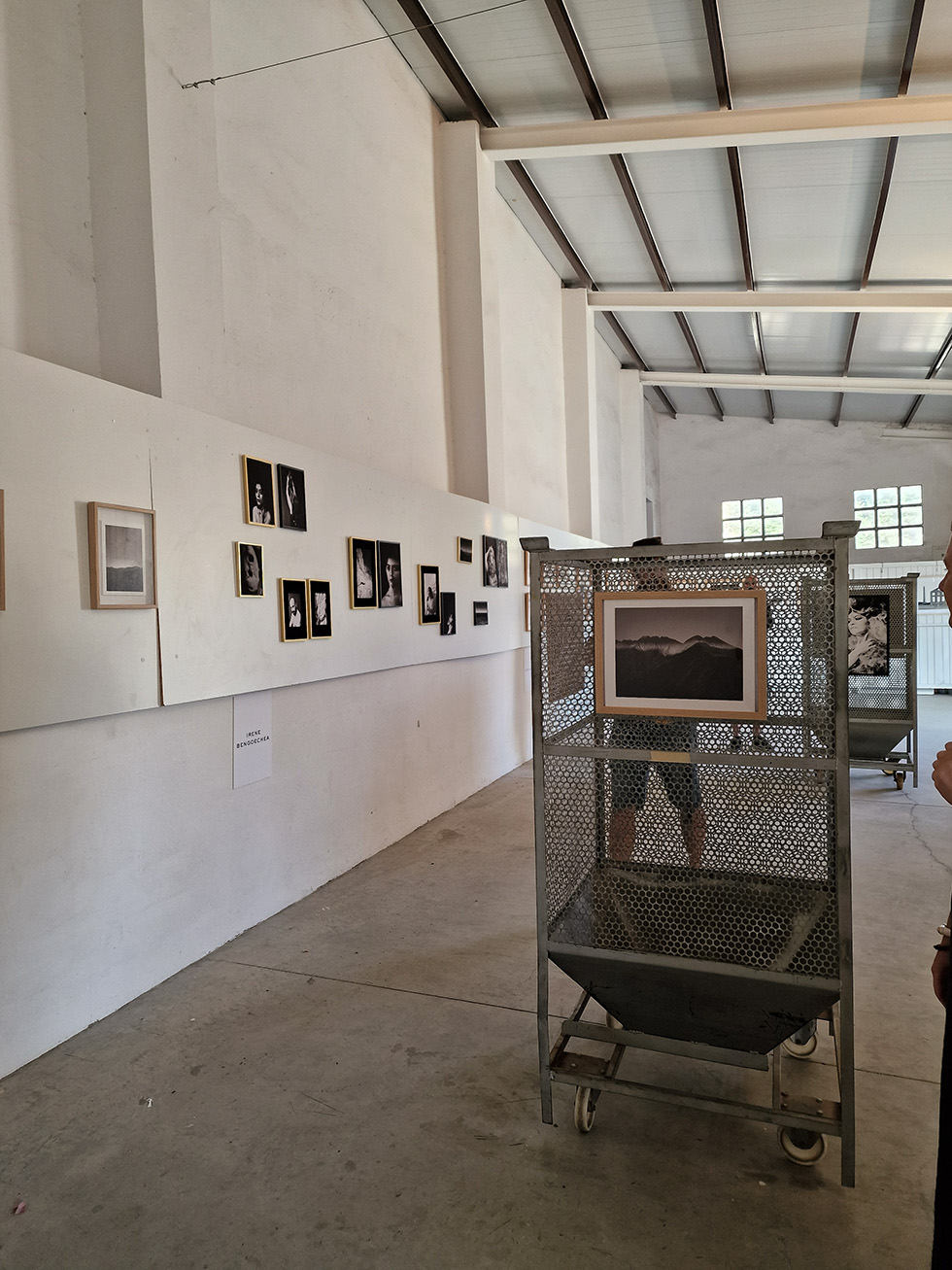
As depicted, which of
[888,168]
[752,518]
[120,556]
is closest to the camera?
[120,556]

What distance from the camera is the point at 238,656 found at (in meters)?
3.63

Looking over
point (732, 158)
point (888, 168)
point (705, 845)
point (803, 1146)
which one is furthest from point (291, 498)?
point (888, 168)

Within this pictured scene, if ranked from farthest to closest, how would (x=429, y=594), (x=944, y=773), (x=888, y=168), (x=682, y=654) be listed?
(x=888, y=168), (x=429, y=594), (x=682, y=654), (x=944, y=773)

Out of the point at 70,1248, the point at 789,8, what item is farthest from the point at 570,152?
the point at 70,1248

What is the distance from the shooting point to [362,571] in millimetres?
4691

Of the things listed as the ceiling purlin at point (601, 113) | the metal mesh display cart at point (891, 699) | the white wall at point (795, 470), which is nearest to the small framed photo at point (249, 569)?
the ceiling purlin at point (601, 113)

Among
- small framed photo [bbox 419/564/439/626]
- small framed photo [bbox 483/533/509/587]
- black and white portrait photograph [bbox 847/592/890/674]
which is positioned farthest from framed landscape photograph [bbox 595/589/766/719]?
black and white portrait photograph [bbox 847/592/890/674]

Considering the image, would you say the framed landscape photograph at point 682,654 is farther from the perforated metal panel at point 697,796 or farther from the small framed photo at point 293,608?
the small framed photo at point 293,608

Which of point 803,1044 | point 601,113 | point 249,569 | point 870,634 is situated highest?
point 601,113

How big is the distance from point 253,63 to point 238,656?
10.2 ft

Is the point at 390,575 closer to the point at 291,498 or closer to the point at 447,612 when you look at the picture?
the point at 447,612

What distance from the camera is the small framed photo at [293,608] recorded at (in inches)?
156

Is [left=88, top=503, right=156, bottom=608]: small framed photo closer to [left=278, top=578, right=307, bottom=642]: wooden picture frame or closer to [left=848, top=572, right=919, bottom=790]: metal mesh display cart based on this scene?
[left=278, top=578, right=307, bottom=642]: wooden picture frame

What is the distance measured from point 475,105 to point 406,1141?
708 cm
